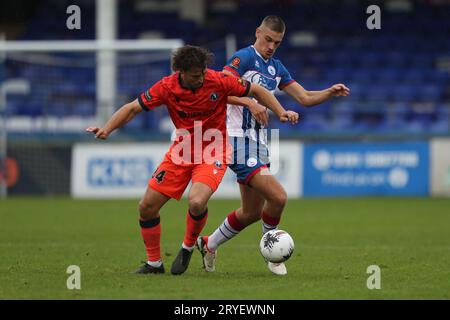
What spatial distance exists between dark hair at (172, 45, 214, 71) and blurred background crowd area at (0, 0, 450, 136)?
14.1 m

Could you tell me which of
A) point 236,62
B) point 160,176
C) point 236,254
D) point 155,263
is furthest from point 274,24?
point 236,254

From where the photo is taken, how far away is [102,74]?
73.9 ft

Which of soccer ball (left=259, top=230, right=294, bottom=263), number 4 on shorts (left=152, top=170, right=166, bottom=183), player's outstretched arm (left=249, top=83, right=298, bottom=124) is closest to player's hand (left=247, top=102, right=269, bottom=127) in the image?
player's outstretched arm (left=249, top=83, right=298, bottom=124)

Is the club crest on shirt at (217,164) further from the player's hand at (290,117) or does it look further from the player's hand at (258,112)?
the player's hand at (290,117)

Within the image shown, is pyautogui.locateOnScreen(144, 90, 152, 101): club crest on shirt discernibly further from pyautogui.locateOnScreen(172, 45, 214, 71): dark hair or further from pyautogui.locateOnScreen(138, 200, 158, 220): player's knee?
pyautogui.locateOnScreen(138, 200, 158, 220): player's knee

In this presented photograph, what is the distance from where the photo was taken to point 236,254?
10.8m

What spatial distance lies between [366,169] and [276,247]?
1327 cm

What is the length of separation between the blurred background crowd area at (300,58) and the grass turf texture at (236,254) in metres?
4.44

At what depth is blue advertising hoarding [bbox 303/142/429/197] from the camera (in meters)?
21.5

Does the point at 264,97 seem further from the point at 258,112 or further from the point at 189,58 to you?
the point at 189,58

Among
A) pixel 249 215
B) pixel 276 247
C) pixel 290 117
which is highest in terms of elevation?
pixel 290 117

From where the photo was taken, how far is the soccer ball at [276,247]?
862 centimetres

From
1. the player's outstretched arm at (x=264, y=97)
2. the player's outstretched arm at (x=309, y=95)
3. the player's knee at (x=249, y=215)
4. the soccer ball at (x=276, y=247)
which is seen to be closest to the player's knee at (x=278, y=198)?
the soccer ball at (x=276, y=247)
